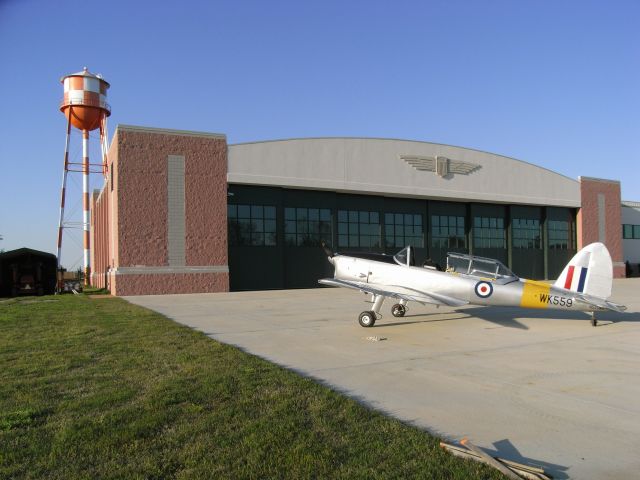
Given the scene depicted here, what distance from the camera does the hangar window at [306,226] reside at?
3238 centimetres

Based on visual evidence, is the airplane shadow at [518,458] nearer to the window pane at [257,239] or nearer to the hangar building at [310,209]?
the hangar building at [310,209]

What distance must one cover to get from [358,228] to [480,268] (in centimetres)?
2224

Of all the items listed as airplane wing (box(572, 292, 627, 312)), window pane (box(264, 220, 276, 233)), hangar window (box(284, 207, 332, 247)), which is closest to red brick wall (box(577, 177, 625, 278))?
hangar window (box(284, 207, 332, 247))

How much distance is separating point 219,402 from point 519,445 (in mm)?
3118

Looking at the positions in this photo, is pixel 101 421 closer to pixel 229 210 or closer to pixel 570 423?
pixel 570 423

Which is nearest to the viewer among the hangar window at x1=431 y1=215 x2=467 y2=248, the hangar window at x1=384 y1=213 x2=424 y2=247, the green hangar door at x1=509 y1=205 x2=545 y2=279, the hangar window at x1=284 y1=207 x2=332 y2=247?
the hangar window at x1=284 y1=207 x2=332 y2=247

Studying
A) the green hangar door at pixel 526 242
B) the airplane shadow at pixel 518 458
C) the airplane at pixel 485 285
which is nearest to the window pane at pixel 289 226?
the airplane at pixel 485 285

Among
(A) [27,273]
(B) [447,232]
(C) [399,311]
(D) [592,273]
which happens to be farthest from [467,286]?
(A) [27,273]

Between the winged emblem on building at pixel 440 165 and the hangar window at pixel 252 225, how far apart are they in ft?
35.6

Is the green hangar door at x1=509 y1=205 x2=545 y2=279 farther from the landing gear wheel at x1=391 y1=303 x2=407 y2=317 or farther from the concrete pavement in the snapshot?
the landing gear wheel at x1=391 y1=303 x2=407 y2=317

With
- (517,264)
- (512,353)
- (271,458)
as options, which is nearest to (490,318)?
(512,353)

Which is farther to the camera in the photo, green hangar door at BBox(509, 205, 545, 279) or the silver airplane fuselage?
green hangar door at BBox(509, 205, 545, 279)

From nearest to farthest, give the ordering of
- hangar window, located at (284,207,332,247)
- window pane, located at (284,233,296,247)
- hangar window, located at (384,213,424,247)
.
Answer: window pane, located at (284,233,296,247)
hangar window, located at (284,207,332,247)
hangar window, located at (384,213,424,247)

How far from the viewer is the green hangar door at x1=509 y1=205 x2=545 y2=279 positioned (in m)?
41.0
